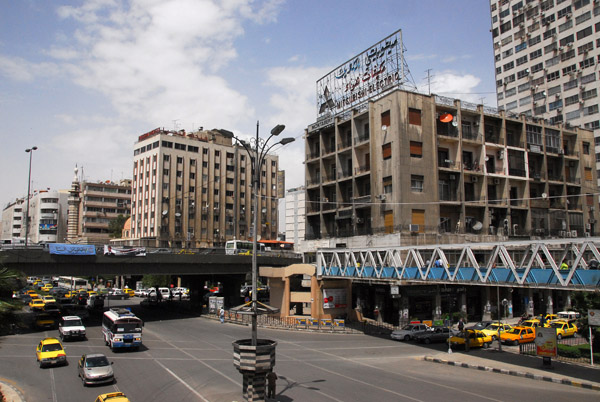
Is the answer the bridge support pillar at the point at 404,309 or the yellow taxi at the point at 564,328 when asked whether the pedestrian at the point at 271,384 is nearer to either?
the bridge support pillar at the point at 404,309

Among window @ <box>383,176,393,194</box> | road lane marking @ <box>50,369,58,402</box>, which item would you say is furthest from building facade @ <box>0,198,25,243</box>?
road lane marking @ <box>50,369,58,402</box>

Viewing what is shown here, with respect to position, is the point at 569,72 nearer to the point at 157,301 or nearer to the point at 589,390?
the point at 589,390

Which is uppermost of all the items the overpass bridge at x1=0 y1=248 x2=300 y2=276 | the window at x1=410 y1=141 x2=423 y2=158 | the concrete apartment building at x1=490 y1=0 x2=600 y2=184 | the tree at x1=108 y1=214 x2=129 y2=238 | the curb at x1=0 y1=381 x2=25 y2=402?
the concrete apartment building at x1=490 y1=0 x2=600 y2=184

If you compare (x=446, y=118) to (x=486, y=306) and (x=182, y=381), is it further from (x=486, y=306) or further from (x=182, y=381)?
(x=182, y=381)

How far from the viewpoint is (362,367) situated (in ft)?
86.1

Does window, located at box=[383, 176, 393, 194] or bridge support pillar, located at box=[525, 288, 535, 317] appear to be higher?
window, located at box=[383, 176, 393, 194]

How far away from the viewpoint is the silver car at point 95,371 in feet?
71.4

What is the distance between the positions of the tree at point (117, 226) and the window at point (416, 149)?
304 feet

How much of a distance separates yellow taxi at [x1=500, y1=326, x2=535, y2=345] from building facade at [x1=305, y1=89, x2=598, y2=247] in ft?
48.3

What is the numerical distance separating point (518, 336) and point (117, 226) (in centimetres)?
10821

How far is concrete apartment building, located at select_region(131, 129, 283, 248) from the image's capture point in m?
92.1

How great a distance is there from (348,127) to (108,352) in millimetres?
38748

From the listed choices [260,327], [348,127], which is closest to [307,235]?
[348,127]

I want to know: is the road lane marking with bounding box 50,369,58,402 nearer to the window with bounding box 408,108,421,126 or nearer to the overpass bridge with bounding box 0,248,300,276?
the overpass bridge with bounding box 0,248,300,276
